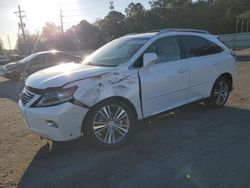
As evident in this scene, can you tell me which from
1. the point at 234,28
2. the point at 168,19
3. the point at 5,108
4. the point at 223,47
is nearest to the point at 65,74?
the point at 223,47

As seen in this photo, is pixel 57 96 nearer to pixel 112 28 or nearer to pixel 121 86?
pixel 121 86

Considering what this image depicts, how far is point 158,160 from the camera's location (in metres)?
4.85

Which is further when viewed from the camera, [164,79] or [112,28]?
[112,28]

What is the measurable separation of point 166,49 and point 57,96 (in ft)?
7.66

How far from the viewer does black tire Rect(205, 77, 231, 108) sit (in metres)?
7.29

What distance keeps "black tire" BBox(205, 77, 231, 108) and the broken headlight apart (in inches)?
135

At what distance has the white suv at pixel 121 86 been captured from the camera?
4.91 metres

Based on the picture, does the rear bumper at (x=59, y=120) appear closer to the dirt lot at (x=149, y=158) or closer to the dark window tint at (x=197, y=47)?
the dirt lot at (x=149, y=158)

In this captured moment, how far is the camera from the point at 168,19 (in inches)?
2272

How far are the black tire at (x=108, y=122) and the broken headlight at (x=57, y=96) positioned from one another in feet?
1.34

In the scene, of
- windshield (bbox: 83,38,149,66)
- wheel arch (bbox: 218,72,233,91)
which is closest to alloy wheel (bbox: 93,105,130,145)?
windshield (bbox: 83,38,149,66)

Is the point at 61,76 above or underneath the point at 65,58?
above


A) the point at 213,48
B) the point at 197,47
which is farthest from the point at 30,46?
the point at 197,47

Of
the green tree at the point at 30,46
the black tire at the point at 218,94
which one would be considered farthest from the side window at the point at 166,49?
the green tree at the point at 30,46
